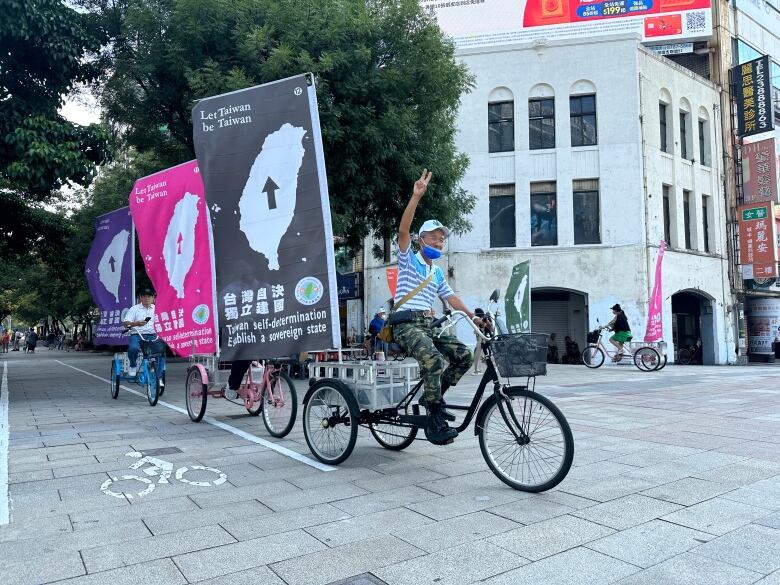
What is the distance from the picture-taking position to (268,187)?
5.93 meters

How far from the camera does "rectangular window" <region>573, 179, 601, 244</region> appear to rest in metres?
22.2

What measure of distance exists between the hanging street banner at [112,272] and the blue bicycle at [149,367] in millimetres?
543

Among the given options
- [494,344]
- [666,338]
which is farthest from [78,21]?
[666,338]

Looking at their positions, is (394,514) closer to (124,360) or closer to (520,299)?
(124,360)

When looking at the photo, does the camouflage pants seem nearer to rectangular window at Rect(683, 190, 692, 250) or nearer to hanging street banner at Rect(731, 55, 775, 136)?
rectangular window at Rect(683, 190, 692, 250)

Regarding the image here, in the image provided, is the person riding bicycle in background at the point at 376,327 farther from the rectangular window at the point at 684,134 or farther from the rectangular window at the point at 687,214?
the rectangular window at the point at 684,134

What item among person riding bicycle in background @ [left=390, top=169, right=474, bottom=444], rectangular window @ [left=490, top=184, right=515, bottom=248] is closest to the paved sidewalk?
person riding bicycle in background @ [left=390, top=169, right=474, bottom=444]

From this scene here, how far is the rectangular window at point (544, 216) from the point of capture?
882 inches

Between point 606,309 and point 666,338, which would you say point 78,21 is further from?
point 666,338

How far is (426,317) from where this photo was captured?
16.5 feet

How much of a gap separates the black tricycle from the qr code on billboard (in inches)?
1050

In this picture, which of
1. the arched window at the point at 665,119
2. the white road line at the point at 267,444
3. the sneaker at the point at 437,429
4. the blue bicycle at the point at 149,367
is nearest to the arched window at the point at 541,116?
the arched window at the point at 665,119

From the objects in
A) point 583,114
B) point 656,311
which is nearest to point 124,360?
point 656,311

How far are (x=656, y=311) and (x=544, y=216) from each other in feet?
17.0
